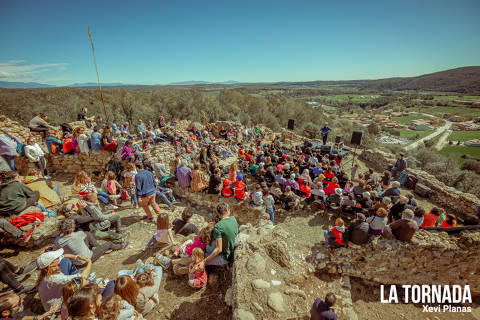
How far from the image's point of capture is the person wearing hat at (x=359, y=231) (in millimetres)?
4559

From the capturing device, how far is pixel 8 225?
4074 millimetres

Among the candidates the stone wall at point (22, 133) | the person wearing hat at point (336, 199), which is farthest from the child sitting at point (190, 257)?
the stone wall at point (22, 133)

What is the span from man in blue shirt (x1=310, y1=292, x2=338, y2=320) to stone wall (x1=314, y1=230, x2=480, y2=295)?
185 cm

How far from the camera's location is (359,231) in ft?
15.0

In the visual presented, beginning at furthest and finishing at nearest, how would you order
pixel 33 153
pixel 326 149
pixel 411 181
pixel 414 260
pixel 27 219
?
1. pixel 326 149
2. pixel 411 181
3. pixel 33 153
4. pixel 414 260
5. pixel 27 219

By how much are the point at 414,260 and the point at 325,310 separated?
3681 millimetres

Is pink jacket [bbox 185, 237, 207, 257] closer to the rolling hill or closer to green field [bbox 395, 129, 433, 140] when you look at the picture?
green field [bbox 395, 129, 433, 140]

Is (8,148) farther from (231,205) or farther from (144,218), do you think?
(231,205)

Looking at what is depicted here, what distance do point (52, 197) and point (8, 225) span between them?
1562mm

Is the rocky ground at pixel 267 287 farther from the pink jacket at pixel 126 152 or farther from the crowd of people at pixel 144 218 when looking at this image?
the pink jacket at pixel 126 152

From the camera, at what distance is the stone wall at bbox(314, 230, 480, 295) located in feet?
15.1

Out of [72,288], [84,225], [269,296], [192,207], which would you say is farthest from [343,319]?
[84,225]

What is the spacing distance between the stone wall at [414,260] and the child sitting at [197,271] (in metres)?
2.94

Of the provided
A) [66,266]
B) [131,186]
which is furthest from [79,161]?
[66,266]
